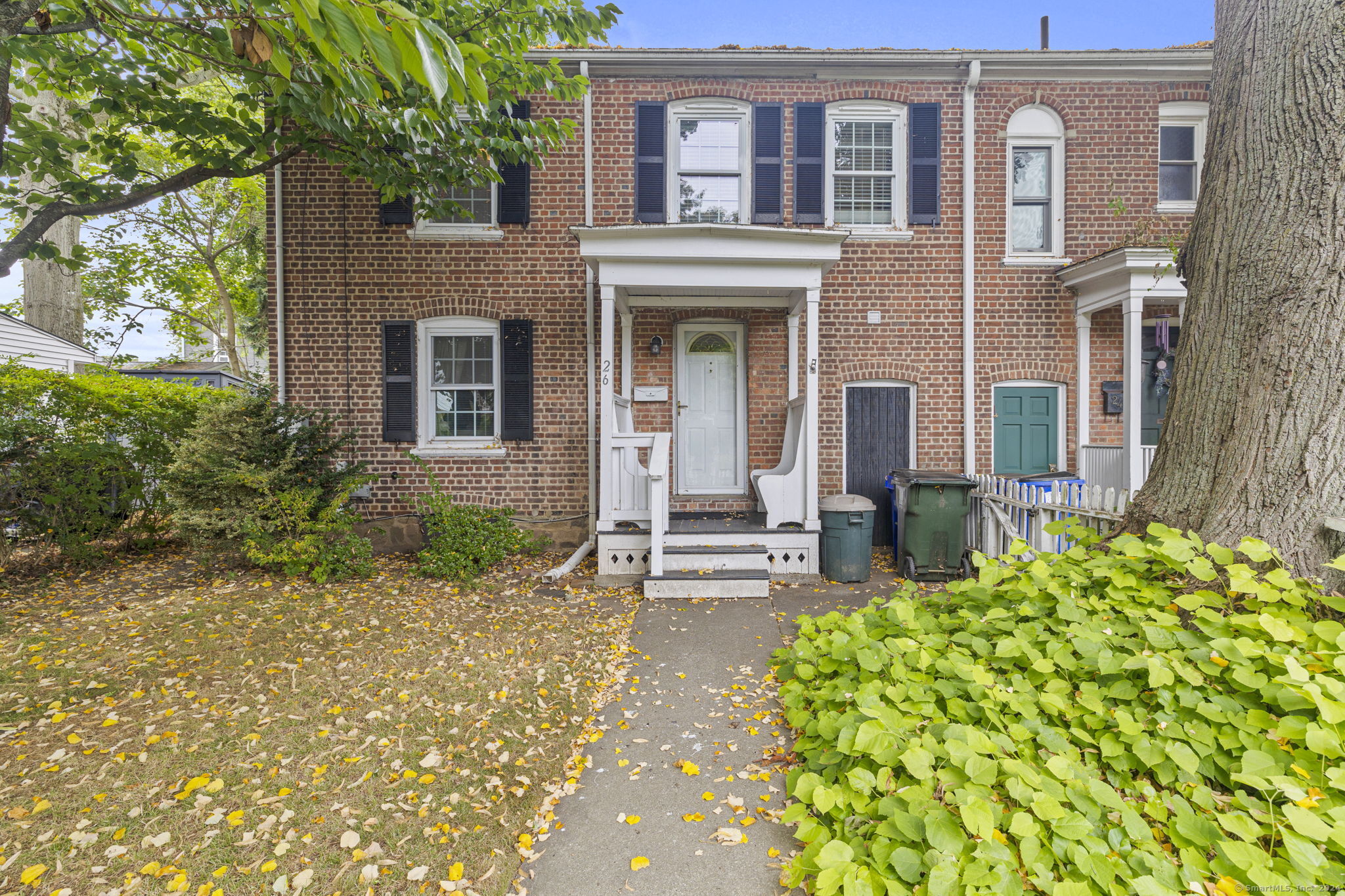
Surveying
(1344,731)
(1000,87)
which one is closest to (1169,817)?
(1344,731)

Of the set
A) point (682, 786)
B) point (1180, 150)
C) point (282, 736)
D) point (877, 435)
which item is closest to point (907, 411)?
point (877, 435)

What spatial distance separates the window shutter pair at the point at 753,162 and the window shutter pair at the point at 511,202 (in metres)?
1.36

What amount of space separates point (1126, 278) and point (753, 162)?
4498 mm

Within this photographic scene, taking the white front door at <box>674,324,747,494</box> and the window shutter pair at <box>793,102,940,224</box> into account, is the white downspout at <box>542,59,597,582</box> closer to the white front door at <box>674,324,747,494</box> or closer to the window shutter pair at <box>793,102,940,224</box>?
the white front door at <box>674,324,747,494</box>

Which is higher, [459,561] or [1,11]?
[1,11]

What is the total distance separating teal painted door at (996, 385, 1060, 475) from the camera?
7719 millimetres

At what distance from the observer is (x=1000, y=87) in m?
7.63

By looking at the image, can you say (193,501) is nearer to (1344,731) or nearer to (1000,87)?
(1344,731)

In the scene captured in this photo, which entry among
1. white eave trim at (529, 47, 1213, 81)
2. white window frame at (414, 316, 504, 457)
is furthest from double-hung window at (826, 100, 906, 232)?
white window frame at (414, 316, 504, 457)

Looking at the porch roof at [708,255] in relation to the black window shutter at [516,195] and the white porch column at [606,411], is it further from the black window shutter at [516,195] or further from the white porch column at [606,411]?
the black window shutter at [516,195]

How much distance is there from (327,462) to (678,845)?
5.74 metres

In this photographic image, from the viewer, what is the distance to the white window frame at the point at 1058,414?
7699 mm

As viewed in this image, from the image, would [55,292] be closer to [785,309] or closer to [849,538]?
[785,309]

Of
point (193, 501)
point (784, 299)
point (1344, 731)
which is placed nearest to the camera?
point (1344, 731)
